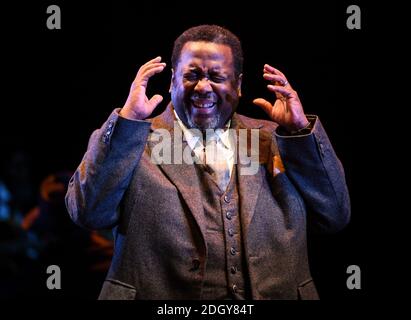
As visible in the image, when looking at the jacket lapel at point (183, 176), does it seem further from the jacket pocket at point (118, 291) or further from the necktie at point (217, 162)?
the jacket pocket at point (118, 291)

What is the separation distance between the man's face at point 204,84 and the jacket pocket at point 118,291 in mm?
591

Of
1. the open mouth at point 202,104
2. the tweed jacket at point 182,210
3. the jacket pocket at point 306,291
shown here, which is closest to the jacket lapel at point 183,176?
the tweed jacket at point 182,210

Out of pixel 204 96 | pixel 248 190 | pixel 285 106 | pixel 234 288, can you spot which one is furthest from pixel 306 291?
pixel 204 96

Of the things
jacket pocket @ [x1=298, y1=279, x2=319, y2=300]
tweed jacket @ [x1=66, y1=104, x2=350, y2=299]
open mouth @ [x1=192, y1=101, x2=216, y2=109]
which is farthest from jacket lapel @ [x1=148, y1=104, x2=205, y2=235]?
jacket pocket @ [x1=298, y1=279, x2=319, y2=300]

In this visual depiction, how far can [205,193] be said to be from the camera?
203 centimetres

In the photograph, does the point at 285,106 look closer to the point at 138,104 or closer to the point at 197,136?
the point at 197,136

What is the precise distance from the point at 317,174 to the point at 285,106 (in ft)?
0.82

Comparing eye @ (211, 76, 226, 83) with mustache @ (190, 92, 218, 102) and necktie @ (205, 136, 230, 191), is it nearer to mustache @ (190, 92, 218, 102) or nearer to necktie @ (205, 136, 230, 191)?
mustache @ (190, 92, 218, 102)

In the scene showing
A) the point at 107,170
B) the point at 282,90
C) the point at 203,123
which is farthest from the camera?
the point at 203,123

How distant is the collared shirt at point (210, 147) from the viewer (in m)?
2.10

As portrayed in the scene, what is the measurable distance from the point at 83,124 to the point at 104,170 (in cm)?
155
